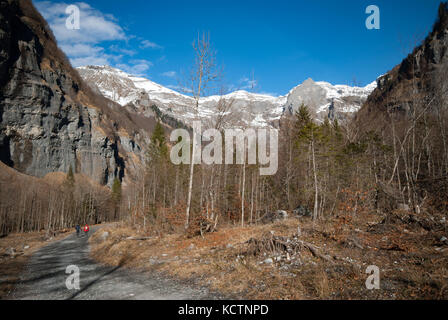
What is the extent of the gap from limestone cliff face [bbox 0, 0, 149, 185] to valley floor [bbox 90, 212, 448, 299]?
298 feet

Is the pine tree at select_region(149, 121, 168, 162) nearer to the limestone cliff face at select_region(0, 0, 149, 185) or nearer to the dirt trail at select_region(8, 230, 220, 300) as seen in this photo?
the dirt trail at select_region(8, 230, 220, 300)

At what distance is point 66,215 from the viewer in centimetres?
6156

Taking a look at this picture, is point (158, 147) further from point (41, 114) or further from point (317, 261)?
point (41, 114)

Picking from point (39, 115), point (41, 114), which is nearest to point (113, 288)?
point (39, 115)

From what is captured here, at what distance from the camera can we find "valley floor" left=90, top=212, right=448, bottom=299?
5.79m

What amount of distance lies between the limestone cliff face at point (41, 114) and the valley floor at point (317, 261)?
90.8 metres

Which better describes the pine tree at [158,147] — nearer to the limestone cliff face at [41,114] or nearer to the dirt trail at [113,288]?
the dirt trail at [113,288]

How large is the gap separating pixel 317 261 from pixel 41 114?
10490 centimetres

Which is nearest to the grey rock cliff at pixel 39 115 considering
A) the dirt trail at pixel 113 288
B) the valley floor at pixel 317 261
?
the dirt trail at pixel 113 288

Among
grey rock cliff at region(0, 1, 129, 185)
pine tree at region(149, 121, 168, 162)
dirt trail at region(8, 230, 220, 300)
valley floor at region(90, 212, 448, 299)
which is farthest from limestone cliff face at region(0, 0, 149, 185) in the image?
valley floor at region(90, 212, 448, 299)

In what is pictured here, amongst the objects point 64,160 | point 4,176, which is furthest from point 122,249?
point 64,160

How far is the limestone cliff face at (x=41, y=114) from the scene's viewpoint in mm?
78375

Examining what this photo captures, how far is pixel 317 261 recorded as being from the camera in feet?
26.3

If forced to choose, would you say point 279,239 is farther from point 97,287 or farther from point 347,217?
point 97,287
